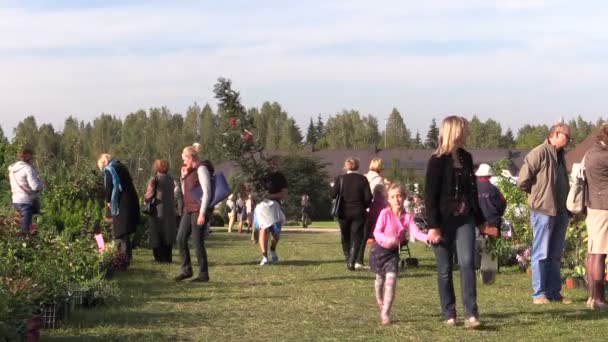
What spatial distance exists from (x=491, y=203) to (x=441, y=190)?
11.9 ft

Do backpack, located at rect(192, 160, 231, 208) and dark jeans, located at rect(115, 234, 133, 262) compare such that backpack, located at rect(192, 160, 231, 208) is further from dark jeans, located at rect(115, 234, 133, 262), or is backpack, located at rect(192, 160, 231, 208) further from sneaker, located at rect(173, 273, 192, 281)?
dark jeans, located at rect(115, 234, 133, 262)

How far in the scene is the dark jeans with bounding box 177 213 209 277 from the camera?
38.3 feet

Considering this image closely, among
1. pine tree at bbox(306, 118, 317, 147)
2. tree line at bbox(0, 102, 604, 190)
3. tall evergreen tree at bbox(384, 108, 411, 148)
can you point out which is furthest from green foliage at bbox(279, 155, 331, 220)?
pine tree at bbox(306, 118, 317, 147)

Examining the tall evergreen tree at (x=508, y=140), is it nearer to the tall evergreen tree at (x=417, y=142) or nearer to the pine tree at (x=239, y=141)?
the tall evergreen tree at (x=417, y=142)

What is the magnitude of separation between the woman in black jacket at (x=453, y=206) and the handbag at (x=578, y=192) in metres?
1.75

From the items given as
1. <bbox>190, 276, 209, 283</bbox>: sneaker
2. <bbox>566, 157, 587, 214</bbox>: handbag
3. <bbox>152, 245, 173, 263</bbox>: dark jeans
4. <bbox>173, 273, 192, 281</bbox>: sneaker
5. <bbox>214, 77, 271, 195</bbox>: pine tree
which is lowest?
<bbox>190, 276, 209, 283</bbox>: sneaker

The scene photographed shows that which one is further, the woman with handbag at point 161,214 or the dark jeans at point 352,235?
the woman with handbag at point 161,214

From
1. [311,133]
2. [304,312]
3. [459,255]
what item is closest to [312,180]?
[304,312]

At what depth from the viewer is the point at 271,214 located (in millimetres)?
14820

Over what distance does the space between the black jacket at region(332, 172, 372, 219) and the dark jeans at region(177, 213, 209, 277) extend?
106 inches

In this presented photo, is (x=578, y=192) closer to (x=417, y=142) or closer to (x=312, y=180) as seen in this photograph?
(x=312, y=180)

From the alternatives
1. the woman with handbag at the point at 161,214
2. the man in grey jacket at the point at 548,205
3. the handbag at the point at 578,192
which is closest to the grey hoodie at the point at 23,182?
the woman with handbag at the point at 161,214

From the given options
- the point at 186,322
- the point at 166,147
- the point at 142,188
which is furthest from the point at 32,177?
the point at 166,147

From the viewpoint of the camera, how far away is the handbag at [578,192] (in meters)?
9.32
